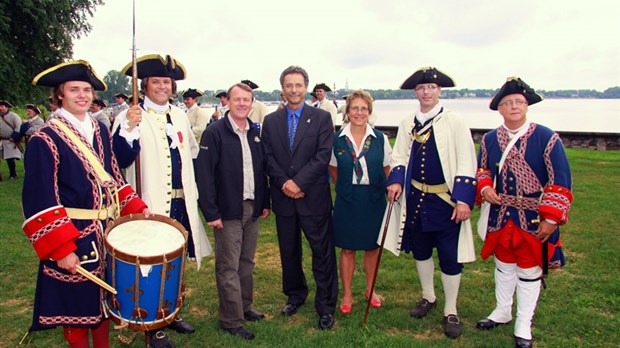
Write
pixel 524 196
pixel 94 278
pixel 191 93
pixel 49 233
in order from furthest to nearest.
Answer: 1. pixel 191 93
2. pixel 524 196
3. pixel 94 278
4. pixel 49 233

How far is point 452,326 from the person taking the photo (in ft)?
13.3

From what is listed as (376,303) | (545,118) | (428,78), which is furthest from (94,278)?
(545,118)

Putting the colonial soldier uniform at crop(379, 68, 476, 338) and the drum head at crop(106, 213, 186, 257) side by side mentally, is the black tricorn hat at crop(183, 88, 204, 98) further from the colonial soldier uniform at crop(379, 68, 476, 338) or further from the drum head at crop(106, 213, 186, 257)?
the drum head at crop(106, 213, 186, 257)

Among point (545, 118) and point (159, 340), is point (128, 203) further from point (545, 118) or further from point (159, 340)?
point (545, 118)

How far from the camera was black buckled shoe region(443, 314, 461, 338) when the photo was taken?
4.02 meters

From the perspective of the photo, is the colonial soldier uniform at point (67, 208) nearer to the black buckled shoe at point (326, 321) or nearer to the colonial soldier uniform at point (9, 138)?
the black buckled shoe at point (326, 321)

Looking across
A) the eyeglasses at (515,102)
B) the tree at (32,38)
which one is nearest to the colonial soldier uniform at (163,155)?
the eyeglasses at (515,102)

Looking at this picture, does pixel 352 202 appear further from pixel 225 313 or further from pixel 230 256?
pixel 225 313

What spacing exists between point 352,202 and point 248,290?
127 cm

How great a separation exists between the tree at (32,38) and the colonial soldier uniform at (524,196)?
16.6m

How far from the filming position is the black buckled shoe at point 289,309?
177 inches

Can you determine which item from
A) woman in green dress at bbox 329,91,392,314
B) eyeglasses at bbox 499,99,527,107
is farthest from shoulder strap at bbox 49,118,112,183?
eyeglasses at bbox 499,99,527,107

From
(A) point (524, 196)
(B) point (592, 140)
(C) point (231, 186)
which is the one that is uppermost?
(A) point (524, 196)

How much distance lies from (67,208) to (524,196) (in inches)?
129
